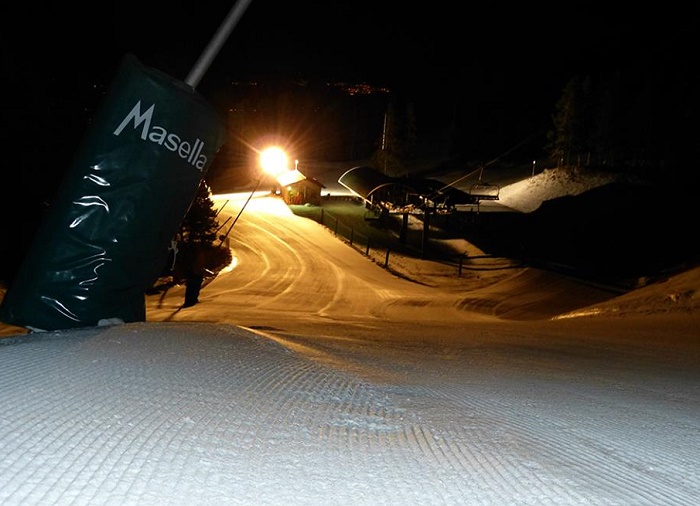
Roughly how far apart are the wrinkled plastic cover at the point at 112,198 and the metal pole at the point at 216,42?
0.80ft

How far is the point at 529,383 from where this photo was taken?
16.0 ft

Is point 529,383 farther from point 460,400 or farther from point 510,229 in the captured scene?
point 510,229

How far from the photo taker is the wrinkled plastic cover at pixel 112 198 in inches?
209

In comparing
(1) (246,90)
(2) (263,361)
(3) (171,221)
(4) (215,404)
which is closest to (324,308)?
(3) (171,221)

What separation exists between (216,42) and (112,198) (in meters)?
1.77

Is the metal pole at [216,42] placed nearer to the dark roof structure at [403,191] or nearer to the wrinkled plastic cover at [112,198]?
the wrinkled plastic cover at [112,198]

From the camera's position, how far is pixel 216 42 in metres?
5.64

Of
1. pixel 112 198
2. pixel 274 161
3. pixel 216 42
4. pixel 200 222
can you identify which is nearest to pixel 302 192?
pixel 274 161

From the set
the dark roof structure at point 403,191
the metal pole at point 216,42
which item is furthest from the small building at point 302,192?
the metal pole at point 216,42

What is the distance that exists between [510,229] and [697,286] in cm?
2825


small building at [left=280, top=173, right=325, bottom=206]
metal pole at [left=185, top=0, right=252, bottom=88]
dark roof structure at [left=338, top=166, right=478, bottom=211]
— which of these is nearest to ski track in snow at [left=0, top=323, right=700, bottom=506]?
metal pole at [left=185, top=0, right=252, bottom=88]

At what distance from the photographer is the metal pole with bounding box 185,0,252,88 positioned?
553cm

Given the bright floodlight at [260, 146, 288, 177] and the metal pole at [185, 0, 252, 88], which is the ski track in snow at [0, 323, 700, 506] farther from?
the bright floodlight at [260, 146, 288, 177]

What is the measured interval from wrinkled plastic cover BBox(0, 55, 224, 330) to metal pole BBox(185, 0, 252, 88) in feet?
0.80
